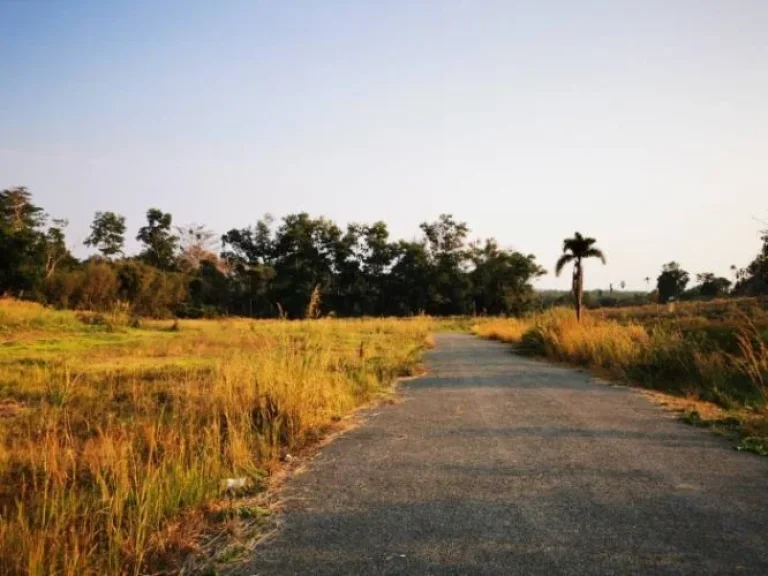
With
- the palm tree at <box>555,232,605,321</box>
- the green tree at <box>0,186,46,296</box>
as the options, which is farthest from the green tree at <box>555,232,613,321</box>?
the green tree at <box>0,186,46,296</box>

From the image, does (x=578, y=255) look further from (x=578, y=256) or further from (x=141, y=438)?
(x=141, y=438)

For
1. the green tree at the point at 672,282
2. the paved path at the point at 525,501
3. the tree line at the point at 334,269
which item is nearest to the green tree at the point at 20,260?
the tree line at the point at 334,269

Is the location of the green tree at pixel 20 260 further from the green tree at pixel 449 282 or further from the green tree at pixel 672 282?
the green tree at pixel 672 282

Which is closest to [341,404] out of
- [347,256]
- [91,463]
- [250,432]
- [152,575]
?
[250,432]

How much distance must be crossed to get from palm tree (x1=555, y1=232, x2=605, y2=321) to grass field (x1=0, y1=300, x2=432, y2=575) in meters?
19.5

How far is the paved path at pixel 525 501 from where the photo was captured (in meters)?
3.40

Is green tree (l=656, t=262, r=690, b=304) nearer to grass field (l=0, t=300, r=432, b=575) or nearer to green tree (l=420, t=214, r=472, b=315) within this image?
green tree (l=420, t=214, r=472, b=315)

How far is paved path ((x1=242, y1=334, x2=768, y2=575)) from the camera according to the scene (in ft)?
11.1

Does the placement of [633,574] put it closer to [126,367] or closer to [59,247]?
[126,367]

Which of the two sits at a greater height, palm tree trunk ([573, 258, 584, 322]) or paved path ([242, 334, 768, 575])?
palm tree trunk ([573, 258, 584, 322])

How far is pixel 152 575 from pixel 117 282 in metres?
45.3

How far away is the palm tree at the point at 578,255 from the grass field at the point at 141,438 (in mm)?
19546

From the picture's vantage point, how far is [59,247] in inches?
1997

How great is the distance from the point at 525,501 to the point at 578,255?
29.3 m
